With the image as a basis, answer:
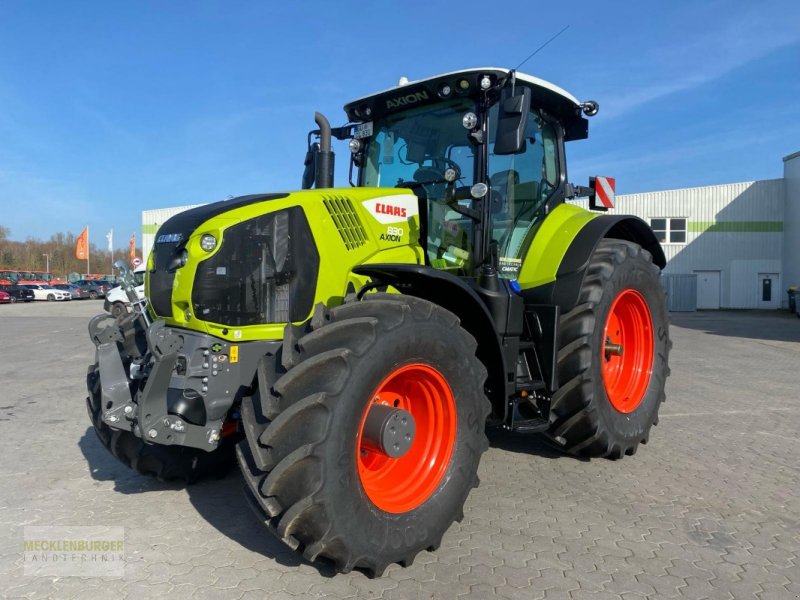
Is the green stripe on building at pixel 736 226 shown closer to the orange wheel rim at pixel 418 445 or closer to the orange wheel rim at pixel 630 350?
the orange wheel rim at pixel 630 350

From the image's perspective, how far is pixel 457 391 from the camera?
3334 millimetres

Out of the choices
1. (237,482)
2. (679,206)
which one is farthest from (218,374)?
(679,206)

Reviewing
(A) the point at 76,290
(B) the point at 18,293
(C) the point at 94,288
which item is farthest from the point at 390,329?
(C) the point at 94,288

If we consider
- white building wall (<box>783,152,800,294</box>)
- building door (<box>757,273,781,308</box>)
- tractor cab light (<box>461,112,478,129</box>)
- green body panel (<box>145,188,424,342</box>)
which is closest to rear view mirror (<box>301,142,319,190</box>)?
green body panel (<box>145,188,424,342</box>)

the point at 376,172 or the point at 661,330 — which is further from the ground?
the point at 376,172

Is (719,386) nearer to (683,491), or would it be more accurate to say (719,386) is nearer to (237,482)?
(683,491)

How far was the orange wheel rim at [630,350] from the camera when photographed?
5.13m

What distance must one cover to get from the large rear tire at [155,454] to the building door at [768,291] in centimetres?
3089

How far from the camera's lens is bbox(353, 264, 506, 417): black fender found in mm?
3398

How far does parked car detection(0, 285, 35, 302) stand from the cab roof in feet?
131

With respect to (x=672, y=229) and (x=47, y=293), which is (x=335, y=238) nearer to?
(x=672, y=229)

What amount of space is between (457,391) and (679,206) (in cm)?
2967

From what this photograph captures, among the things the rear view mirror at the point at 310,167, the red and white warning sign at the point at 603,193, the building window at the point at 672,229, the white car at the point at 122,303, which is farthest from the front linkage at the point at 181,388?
the building window at the point at 672,229

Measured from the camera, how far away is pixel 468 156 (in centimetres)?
416
